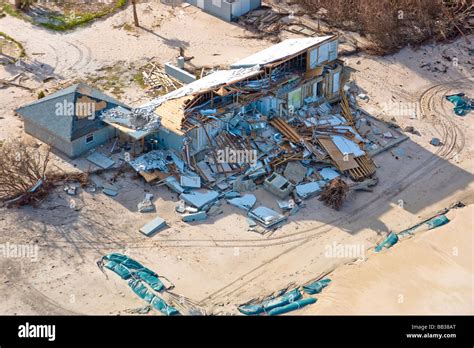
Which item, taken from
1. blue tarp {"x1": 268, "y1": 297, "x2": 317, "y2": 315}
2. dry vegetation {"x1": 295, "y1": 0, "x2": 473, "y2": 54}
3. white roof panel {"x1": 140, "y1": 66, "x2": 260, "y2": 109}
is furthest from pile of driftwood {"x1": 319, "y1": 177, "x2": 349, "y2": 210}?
dry vegetation {"x1": 295, "y1": 0, "x2": 473, "y2": 54}

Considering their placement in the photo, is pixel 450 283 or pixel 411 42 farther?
pixel 411 42

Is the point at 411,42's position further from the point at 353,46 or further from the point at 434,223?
the point at 434,223

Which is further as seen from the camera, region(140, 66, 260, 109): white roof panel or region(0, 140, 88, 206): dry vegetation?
region(140, 66, 260, 109): white roof panel

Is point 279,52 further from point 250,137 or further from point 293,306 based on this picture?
point 293,306

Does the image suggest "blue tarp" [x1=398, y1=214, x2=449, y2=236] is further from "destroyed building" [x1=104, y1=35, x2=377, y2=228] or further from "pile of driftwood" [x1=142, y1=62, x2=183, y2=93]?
"pile of driftwood" [x1=142, y1=62, x2=183, y2=93]

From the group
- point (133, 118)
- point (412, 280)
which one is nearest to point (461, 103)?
point (412, 280)

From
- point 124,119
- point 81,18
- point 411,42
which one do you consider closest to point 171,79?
point 124,119

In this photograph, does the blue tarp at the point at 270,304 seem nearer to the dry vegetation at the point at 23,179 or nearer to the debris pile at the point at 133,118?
the dry vegetation at the point at 23,179
